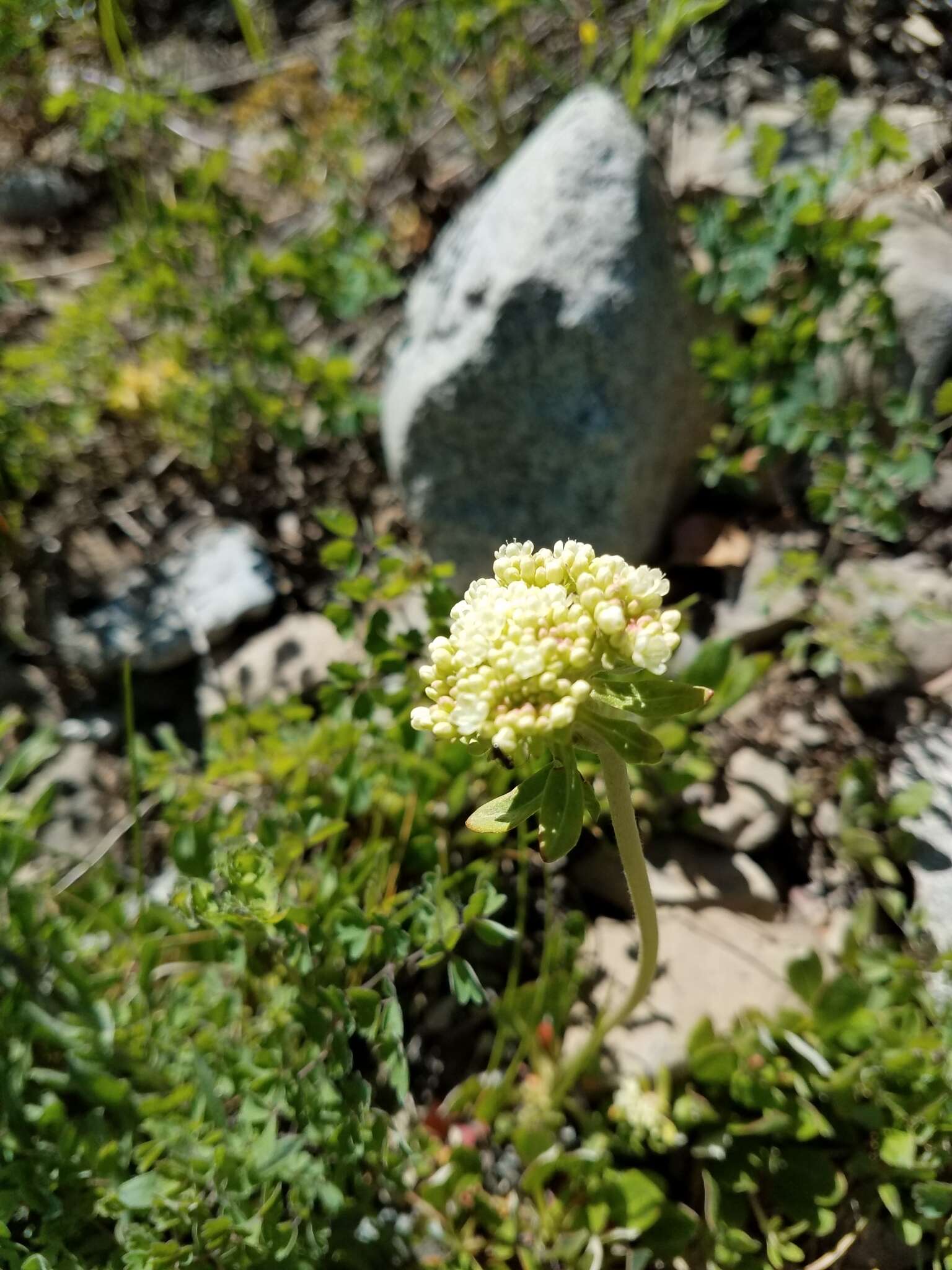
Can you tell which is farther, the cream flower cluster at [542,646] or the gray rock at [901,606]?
the gray rock at [901,606]

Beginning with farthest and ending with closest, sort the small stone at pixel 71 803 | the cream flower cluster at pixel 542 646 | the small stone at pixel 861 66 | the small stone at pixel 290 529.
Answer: the small stone at pixel 290 529
the small stone at pixel 861 66
the small stone at pixel 71 803
the cream flower cluster at pixel 542 646

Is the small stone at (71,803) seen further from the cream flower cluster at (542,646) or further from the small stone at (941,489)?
the small stone at (941,489)

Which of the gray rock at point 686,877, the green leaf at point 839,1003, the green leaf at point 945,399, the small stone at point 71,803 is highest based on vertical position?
the green leaf at point 945,399

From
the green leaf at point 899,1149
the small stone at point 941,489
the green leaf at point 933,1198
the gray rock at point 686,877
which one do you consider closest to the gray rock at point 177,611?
the gray rock at point 686,877

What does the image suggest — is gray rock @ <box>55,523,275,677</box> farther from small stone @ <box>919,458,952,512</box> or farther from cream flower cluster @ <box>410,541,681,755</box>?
small stone @ <box>919,458,952,512</box>

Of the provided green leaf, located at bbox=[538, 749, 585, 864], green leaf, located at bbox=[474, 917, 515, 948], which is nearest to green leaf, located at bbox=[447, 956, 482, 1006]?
green leaf, located at bbox=[474, 917, 515, 948]

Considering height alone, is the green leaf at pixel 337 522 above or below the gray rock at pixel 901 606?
above

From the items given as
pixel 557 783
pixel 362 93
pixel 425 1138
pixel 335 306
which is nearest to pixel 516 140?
pixel 362 93

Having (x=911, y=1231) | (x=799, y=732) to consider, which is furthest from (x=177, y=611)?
(x=911, y=1231)

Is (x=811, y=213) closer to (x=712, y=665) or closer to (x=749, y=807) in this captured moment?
(x=712, y=665)
